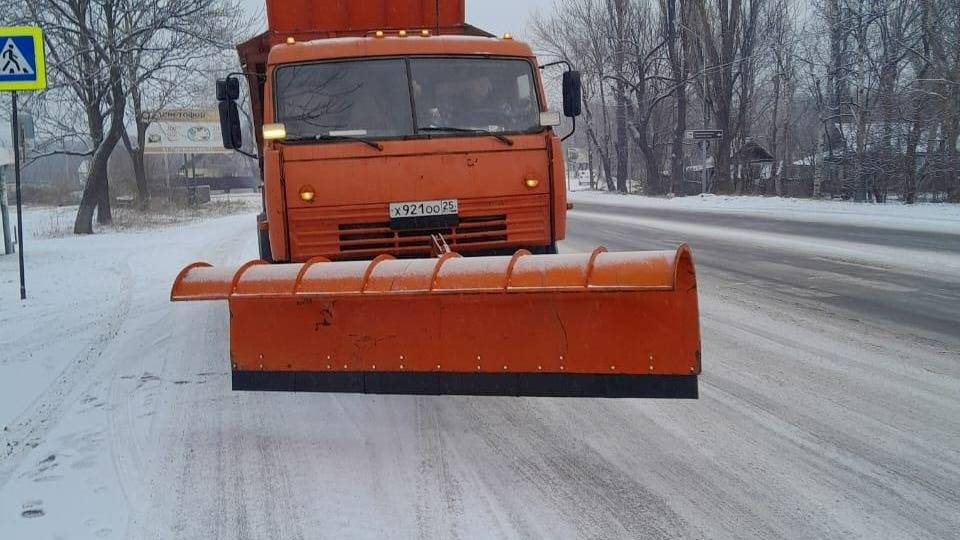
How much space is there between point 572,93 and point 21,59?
697 cm

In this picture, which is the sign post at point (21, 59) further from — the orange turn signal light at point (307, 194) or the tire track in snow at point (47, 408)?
the orange turn signal light at point (307, 194)

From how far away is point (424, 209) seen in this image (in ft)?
18.3

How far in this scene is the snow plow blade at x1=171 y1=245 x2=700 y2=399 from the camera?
386 centimetres

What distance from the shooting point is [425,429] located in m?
4.76

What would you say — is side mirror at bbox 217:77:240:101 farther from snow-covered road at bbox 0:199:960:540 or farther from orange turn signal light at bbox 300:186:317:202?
snow-covered road at bbox 0:199:960:540

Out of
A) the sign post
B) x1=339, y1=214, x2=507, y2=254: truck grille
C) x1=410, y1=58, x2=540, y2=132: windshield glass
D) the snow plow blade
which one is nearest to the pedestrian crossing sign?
the sign post

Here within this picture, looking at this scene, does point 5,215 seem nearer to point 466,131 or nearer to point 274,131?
point 274,131

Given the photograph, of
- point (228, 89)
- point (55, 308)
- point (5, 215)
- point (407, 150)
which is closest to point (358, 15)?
point (228, 89)

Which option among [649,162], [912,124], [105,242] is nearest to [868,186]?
[912,124]

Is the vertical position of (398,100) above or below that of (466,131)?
above

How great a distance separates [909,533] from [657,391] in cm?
124

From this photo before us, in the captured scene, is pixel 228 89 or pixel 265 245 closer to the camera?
pixel 228 89

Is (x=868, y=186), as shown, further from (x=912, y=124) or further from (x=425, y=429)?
(x=425, y=429)

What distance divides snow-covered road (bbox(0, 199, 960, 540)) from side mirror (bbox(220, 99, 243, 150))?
1.95 meters
